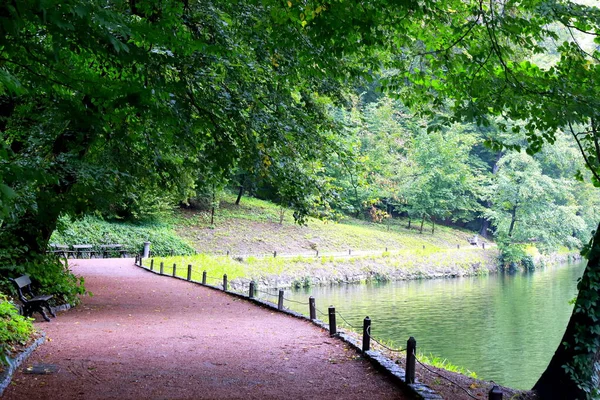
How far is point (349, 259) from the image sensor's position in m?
31.1

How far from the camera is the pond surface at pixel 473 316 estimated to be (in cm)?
1378

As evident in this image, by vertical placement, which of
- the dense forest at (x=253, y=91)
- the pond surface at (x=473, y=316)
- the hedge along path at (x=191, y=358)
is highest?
the dense forest at (x=253, y=91)

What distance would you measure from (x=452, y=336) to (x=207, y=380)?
36.2 feet

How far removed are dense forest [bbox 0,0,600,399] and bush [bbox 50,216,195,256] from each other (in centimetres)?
1574

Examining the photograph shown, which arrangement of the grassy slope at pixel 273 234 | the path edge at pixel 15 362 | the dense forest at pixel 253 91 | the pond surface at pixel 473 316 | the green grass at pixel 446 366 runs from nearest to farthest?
the dense forest at pixel 253 91 → the path edge at pixel 15 362 → the green grass at pixel 446 366 → the pond surface at pixel 473 316 → the grassy slope at pixel 273 234

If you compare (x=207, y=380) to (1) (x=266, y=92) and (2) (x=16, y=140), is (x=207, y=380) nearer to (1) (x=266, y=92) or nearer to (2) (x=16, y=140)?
(1) (x=266, y=92)

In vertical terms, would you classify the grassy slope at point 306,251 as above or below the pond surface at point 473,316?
above

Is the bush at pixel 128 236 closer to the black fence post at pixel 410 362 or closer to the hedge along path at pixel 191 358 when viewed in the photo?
the hedge along path at pixel 191 358

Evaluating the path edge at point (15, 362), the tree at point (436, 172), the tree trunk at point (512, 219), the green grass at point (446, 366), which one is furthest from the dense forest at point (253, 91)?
the tree at point (436, 172)

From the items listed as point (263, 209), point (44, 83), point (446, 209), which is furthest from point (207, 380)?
point (446, 209)

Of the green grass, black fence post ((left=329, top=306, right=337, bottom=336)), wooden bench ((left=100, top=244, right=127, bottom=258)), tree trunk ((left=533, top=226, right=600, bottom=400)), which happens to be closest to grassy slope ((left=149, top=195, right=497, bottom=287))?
wooden bench ((left=100, top=244, right=127, bottom=258))

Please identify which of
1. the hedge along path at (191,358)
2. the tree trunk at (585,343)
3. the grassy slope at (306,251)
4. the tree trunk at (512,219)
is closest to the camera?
the hedge along path at (191,358)

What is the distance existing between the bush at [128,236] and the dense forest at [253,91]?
51.6 ft

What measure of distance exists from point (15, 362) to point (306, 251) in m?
29.1
